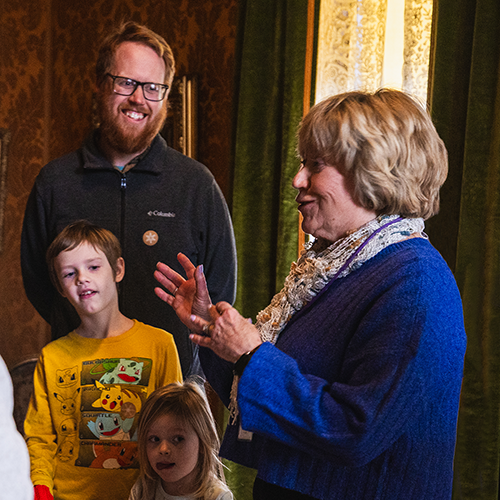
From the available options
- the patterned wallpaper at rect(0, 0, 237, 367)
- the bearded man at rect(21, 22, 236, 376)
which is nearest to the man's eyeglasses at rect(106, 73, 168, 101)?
the bearded man at rect(21, 22, 236, 376)

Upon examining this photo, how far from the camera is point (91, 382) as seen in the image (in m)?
1.76

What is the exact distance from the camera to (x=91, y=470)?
1.72m

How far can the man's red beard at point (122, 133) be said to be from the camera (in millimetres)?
2043

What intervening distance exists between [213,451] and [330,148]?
3.23ft

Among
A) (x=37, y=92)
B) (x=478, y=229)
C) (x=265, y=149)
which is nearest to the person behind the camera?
(x=478, y=229)

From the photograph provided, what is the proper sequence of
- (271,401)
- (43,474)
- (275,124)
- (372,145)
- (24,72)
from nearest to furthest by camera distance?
(271,401)
(372,145)
(43,474)
(275,124)
(24,72)

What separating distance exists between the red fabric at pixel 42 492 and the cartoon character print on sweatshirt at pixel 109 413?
11 cm

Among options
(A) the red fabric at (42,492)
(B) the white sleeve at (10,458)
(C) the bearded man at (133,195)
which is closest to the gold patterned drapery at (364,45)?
(C) the bearded man at (133,195)

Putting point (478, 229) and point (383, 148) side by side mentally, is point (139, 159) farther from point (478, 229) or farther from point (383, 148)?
point (478, 229)

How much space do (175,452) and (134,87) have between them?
3.91ft

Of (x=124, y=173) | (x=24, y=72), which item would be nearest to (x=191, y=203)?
(x=124, y=173)

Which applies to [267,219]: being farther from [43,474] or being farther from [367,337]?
[367,337]

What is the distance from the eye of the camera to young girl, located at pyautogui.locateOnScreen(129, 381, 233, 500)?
1.70m

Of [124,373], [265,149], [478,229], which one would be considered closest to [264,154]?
[265,149]
